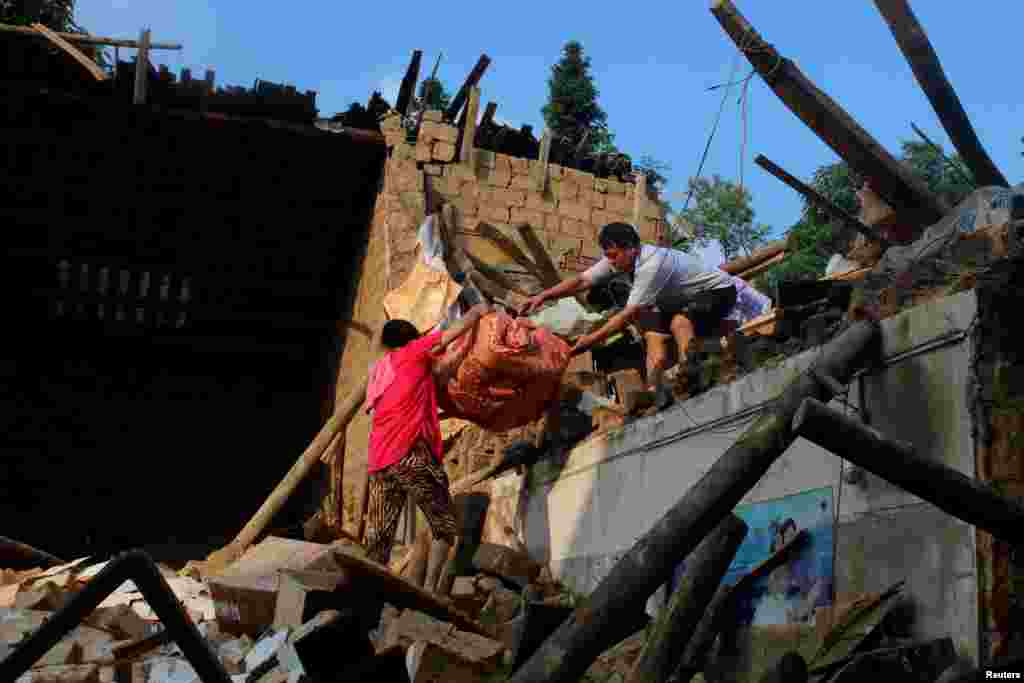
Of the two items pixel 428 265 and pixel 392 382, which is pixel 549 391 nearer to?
pixel 392 382

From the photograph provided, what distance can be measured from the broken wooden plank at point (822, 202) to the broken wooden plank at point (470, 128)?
508cm

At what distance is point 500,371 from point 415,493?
2.91 feet

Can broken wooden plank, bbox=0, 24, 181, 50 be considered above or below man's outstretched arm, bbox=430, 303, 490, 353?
above

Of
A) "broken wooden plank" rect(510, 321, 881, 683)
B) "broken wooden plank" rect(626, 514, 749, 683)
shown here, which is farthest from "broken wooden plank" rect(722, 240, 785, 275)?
"broken wooden plank" rect(510, 321, 881, 683)

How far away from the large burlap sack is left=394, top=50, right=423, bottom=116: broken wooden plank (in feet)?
15.6

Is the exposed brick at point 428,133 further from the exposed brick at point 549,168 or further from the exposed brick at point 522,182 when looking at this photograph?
the exposed brick at point 549,168

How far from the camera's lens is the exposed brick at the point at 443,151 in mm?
11219

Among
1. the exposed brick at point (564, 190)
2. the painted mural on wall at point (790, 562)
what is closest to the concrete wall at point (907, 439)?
the painted mural on wall at point (790, 562)

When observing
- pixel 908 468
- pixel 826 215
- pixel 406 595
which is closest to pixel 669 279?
pixel 406 595

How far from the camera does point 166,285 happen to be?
13320 mm

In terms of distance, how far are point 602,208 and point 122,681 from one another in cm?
752

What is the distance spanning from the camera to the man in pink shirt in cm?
650

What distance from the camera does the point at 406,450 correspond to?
21.3 feet

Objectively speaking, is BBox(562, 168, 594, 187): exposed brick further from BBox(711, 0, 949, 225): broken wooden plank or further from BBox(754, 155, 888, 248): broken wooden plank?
BBox(711, 0, 949, 225): broken wooden plank
